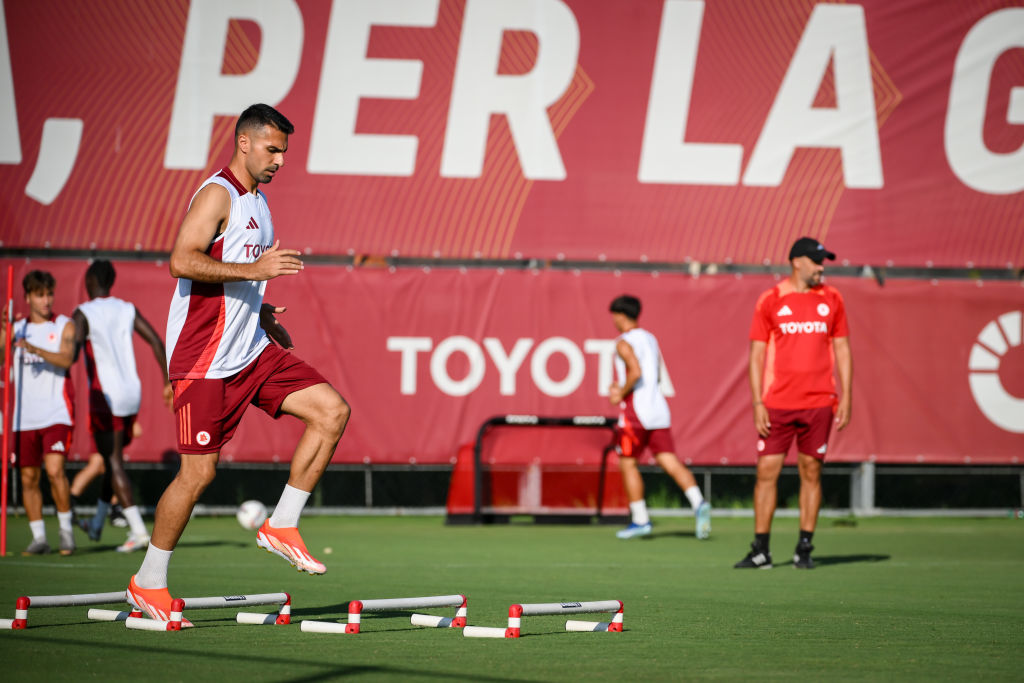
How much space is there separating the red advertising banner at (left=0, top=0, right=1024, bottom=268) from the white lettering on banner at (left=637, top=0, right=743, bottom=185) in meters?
0.02

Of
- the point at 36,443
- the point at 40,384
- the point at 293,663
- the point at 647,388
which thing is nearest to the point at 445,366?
the point at 647,388

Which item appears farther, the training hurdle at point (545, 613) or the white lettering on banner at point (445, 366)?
the white lettering on banner at point (445, 366)

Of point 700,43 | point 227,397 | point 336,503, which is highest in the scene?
point 700,43

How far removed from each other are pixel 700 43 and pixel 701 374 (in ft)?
12.6

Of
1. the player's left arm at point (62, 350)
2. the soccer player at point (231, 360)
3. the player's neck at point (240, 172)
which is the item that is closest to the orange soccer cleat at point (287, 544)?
the soccer player at point (231, 360)

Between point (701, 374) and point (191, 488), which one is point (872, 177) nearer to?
point (701, 374)

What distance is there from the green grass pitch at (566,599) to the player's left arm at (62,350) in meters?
1.49

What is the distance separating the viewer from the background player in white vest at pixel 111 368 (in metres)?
10.8

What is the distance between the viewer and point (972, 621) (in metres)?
6.65

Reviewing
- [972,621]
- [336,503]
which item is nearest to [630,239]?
[336,503]

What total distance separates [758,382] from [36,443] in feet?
18.4

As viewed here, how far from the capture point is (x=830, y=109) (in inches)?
615

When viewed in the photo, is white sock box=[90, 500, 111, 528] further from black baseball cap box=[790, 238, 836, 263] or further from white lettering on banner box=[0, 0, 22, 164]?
black baseball cap box=[790, 238, 836, 263]

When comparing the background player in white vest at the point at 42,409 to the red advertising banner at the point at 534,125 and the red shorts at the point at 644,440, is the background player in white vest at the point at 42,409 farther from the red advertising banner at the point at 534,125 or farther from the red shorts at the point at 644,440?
the red shorts at the point at 644,440
